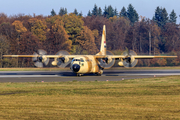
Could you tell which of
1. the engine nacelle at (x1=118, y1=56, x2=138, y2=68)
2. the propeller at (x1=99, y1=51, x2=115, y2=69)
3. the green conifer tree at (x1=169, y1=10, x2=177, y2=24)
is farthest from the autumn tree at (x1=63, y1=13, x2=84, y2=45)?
the green conifer tree at (x1=169, y1=10, x2=177, y2=24)

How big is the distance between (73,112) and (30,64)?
5923 centimetres

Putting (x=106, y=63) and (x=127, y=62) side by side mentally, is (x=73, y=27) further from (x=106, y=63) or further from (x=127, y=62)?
(x=106, y=63)

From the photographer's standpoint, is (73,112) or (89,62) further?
(89,62)

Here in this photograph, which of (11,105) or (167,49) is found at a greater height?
(167,49)

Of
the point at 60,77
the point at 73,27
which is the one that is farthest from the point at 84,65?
the point at 73,27

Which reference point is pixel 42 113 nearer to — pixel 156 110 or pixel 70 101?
pixel 70 101

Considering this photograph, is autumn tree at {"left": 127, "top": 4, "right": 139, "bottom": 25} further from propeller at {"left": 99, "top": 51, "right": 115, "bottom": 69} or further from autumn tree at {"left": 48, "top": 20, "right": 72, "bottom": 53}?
propeller at {"left": 99, "top": 51, "right": 115, "bottom": 69}

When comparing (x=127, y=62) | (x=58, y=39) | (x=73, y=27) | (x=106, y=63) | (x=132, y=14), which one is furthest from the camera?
(x=132, y=14)

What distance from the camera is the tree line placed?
244 ft

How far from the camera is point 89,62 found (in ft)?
116

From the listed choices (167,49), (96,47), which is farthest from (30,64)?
(167,49)

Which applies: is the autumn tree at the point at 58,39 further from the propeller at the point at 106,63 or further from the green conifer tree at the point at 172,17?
the green conifer tree at the point at 172,17

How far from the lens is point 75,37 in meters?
89.2

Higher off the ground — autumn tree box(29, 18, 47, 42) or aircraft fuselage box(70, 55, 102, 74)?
autumn tree box(29, 18, 47, 42)
